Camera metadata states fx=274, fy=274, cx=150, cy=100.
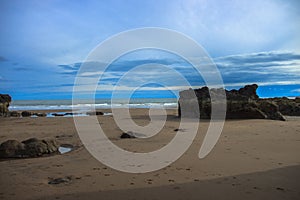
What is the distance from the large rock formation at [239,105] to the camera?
16703 millimetres

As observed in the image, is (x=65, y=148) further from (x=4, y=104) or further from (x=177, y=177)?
(x=4, y=104)

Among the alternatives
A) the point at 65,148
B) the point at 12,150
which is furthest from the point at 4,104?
the point at 12,150

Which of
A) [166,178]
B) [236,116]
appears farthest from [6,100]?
[166,178]

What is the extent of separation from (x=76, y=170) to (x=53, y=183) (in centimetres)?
99

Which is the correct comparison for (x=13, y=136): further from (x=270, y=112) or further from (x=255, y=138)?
(x=270, y=112)

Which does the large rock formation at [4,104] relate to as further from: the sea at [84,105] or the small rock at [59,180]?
the small rock at [59,180]

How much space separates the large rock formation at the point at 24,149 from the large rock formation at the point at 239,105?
1194cm

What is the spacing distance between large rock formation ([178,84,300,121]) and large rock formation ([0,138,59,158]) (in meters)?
11.9

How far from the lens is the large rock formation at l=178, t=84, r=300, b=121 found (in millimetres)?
16703

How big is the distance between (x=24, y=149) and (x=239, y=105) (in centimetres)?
1300

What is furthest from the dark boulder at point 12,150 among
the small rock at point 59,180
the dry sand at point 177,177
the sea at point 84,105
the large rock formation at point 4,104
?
the sea at point 84,105

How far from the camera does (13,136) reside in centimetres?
1177

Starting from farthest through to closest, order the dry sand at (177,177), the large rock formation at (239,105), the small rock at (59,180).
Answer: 1. the large rock formation at (239,105)
2. the small rock at (59,180)
3. the dry sand at (177,177)

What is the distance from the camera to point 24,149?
26.5 ft
